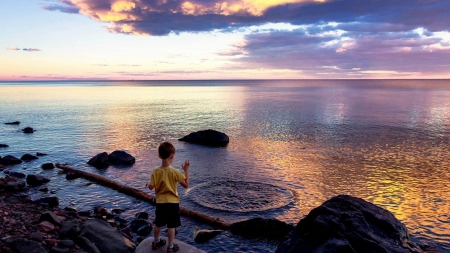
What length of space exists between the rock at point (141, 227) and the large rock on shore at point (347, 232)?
647 centimetres

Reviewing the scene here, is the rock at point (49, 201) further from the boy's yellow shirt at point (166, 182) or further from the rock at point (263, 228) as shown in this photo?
the boy's yellow shirt at point (166, 182)

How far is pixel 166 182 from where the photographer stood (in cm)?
905

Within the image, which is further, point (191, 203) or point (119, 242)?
point (191, 203)

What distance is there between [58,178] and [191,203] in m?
10.1

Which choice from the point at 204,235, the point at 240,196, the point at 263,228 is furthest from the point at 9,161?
the point at 263,228

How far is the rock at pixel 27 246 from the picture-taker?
921 cm

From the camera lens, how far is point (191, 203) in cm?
1739

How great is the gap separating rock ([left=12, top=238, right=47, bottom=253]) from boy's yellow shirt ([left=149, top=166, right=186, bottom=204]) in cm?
360

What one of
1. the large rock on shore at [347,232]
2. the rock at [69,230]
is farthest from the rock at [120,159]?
the large rock on shore at [347,232]

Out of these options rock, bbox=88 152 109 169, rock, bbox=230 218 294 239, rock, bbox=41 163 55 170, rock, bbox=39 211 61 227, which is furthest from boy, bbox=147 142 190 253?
rock, bbox=41 163 55 170

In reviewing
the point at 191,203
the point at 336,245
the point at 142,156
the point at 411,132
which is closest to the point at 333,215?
the point at 336,245

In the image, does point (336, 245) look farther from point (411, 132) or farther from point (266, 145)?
point (411, 132)

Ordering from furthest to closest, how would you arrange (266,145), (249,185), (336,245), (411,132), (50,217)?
(411,132)
(266,145)
(249,185)
(50,217)
(336,245)

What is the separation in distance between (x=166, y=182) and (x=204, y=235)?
5143mm
